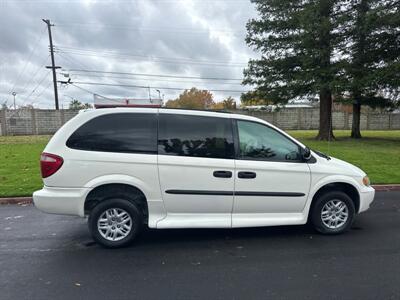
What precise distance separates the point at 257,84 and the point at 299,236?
18.4 metres

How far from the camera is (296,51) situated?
824 inches

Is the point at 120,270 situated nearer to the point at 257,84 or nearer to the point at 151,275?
the point at 151,275

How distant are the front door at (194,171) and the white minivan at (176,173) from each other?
13 millimetres

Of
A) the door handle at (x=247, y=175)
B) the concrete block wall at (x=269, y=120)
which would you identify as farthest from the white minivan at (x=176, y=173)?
the concrete block wall at (x=269, y=120)

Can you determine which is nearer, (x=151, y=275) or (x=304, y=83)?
(x=151, y=275)

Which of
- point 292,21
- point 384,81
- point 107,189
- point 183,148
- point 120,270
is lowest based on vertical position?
point 120,270

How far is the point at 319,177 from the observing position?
15.8ft

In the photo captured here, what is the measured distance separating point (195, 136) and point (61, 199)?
1926 mm

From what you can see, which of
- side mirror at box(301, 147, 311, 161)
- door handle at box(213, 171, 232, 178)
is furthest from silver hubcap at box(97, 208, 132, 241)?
side mirror at box(301, 147, 311, 161)

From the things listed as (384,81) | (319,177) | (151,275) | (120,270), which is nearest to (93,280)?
(120,270)

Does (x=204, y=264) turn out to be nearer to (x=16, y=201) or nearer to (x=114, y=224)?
(x=114, y=224)

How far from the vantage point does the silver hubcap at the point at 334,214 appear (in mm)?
4938

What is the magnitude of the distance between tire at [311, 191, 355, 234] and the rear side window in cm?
251

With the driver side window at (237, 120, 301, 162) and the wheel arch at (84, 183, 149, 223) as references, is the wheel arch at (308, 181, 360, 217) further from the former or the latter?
the wheel arch at (84, 183, 149, 223)
